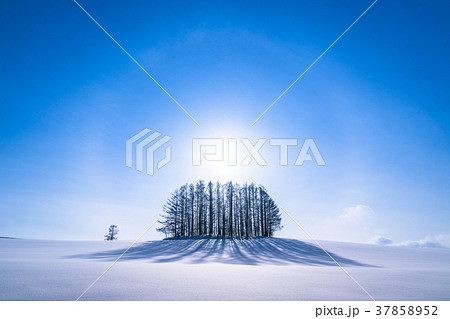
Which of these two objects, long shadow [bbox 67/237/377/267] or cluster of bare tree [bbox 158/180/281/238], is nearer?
long shadow [bbox 67/237/377/267]

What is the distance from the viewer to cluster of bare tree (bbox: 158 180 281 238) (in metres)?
38.7

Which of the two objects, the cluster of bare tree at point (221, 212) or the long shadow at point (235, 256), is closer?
the long shadow at point (235, 256)

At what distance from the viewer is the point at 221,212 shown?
40.9m

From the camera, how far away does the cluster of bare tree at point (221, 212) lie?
127 feet

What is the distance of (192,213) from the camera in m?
40.5

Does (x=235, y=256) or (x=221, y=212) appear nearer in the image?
(x=235, y=256)
